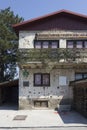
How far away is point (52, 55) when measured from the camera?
22141mm

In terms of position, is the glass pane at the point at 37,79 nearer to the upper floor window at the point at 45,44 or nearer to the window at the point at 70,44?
the upper floor window at the point at 45,44

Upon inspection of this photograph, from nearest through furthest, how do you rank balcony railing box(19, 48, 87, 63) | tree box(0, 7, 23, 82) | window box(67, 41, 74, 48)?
1. balcony railing box(19, 48, 87, 63)
2. window box(67, 41, 74, 48)
3. tree box(0, 7, 23, 82)

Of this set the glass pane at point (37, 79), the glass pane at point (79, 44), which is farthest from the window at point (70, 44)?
the glass pane at point (37, 79)

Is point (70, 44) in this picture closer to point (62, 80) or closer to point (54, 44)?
A: point (54, 44)

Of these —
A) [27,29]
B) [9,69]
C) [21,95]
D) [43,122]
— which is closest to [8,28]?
[9,69]

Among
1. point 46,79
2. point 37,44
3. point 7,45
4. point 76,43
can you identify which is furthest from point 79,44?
point 7,45

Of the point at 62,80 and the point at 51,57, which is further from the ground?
the point at 51,57

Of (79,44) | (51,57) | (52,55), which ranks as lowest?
(51,57)

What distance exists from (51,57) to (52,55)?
0.17 metres

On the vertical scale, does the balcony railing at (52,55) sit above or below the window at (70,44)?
below

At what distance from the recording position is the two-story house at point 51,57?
22141 mm

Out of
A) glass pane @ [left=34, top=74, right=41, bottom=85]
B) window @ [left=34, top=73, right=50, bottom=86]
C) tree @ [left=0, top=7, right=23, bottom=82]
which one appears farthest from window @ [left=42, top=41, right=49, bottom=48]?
tree @ [left=0, top=7, right=23, bottom=82]

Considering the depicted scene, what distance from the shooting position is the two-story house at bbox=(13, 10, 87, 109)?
72.6 feet

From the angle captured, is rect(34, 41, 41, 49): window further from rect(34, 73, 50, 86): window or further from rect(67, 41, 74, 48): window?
rect(67, 41, 74, 48): window
